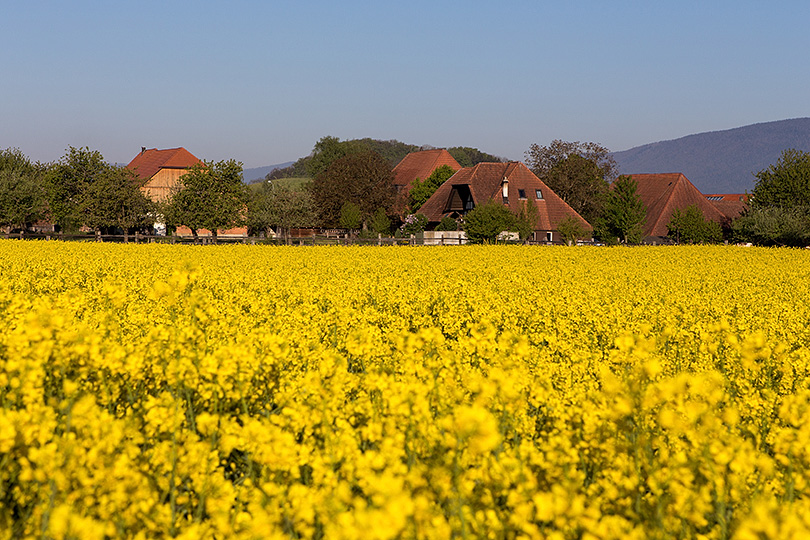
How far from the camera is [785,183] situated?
2397 inches

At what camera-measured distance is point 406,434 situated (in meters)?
4.54

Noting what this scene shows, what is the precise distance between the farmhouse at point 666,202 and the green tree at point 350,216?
29.2 meters

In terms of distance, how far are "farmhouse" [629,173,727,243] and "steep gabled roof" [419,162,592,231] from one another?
12128 mm

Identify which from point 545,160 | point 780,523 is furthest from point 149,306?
point 545,160

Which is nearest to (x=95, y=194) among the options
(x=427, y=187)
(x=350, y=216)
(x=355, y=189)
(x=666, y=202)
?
(x=350, y=216)

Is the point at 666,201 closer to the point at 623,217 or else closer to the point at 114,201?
the point at 623,217

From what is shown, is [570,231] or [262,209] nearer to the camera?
[570,231]

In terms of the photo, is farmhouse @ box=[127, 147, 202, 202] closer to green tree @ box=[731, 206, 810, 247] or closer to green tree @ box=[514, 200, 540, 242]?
green tree @ box=[514, 200, 540, 242]

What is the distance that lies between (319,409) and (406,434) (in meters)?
0.60

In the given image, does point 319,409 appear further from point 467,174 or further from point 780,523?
point 467,174

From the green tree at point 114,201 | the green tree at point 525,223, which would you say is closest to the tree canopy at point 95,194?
the green tree at point 114,201

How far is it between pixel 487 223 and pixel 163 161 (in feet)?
213

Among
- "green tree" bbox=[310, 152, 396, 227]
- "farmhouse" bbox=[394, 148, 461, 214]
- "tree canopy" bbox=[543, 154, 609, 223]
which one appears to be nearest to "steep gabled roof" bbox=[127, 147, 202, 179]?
"green tree" bbox=[310, 152, 396, 227]

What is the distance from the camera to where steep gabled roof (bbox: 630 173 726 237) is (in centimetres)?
7050
